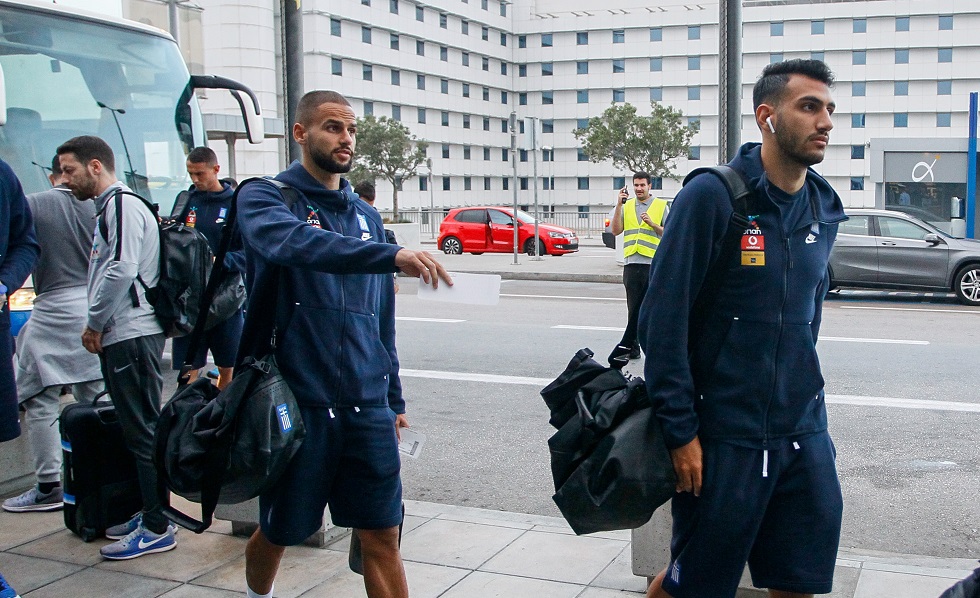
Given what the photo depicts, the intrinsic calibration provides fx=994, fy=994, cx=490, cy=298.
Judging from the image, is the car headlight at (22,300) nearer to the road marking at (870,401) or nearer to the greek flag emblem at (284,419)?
the road marking at (870,401)

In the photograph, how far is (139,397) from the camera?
448 cm

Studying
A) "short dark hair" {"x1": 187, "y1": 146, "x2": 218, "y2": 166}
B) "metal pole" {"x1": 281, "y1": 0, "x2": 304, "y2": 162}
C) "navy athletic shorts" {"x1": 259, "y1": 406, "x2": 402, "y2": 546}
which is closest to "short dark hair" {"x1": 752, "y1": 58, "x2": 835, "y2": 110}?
"navy athletic shorts" {"x1": 259, "y1": 406, "x2": 402, "y2": 546}

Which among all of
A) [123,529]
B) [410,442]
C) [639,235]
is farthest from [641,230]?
[410,442]

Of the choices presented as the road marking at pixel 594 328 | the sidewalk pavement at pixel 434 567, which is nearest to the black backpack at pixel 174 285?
the sidewalk pavement at pixel 434 567

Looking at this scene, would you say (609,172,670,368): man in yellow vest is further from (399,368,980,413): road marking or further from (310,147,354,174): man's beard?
(310,147,354,174): man's beard

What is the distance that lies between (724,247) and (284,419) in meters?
1.38

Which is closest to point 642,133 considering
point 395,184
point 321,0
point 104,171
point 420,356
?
point 395,184

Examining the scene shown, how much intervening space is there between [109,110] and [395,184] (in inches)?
2112

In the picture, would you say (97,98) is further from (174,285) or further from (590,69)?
(590,69)

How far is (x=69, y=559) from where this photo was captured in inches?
174

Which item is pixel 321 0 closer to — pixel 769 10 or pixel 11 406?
pixel 769 10

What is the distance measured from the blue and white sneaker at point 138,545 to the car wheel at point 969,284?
1396cm

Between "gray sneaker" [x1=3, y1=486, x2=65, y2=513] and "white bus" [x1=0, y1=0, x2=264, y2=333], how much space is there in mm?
3398

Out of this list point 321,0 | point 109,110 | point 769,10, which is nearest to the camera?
point 109,110
